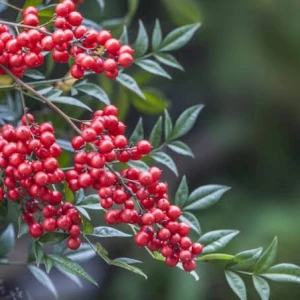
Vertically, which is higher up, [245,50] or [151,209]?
[151,209]

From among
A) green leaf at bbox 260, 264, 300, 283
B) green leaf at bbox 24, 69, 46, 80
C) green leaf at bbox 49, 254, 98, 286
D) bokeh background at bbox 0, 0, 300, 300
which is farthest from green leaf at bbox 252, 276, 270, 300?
bokeh background at bbox 0, 0, 300, 300

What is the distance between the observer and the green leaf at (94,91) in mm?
693

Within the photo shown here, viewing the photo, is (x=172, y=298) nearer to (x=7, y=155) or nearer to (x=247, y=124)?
(x=247, y=124)

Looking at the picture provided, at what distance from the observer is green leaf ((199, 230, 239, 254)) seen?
0.62 m

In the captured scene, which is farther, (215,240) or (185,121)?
(185,121)

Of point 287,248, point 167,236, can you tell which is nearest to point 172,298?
point 287,248

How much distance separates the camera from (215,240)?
63 centimetres

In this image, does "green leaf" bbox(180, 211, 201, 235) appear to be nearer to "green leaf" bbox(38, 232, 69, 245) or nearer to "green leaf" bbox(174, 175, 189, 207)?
"green leaf" bbox(174, 175, 189, 207)

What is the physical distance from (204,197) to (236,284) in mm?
113

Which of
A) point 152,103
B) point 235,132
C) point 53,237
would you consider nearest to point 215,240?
point 53,237

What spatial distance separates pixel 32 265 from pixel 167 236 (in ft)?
0.63

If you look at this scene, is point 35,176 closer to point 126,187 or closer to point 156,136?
point 126,187

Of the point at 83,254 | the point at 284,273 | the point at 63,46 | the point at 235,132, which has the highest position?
the point at 63,46

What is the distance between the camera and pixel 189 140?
5.75ft
